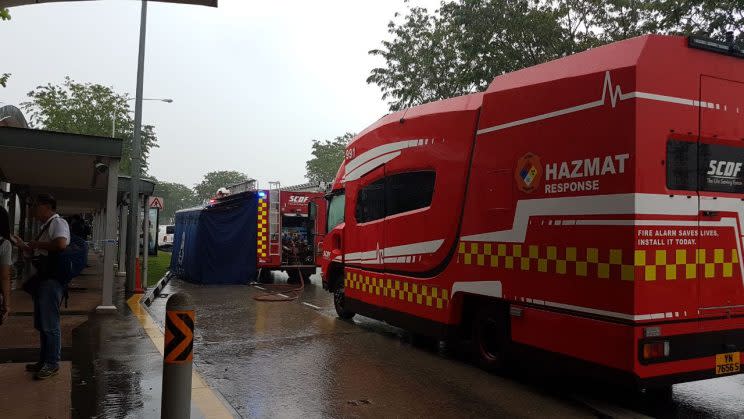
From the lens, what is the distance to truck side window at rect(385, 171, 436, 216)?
693 cm

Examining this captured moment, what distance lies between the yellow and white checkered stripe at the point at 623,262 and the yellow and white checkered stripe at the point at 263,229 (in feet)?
36.9

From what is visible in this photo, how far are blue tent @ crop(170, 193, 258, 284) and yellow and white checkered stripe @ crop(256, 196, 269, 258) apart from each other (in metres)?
0.13

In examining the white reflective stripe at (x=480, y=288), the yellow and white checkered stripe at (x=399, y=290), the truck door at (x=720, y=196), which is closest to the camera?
the truck door at (x=720, y=196)

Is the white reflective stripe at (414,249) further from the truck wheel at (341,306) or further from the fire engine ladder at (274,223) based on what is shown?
the fire engine ladder at (274,223)

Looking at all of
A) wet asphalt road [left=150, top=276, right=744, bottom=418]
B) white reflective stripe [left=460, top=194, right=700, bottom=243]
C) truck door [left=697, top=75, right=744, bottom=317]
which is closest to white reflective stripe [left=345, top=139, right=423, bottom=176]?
white reflective stripe [left=460, top=194, right=700, bottom=243]

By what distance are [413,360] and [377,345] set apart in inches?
37.8

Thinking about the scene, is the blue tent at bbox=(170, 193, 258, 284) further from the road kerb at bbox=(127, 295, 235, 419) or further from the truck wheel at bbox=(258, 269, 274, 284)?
the road kerb at bbox=(127, 295, 235, 419)

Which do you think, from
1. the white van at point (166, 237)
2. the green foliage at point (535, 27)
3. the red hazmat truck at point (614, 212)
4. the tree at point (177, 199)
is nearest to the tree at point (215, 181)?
the tree at point (177, 199)

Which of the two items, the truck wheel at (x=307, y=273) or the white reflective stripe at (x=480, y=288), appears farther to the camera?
the truck wheel at (x=307, y=273)

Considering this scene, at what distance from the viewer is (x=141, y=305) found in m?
10.8

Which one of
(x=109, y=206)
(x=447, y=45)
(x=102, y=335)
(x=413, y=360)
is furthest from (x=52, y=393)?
(x=447, y=45)

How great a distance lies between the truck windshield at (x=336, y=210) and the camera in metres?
10.6

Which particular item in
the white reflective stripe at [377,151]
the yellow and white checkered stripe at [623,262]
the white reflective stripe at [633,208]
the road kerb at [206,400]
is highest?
the white reflective stripe at [377,151]

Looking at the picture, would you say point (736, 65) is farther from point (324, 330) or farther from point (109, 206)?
point (109, 206)
